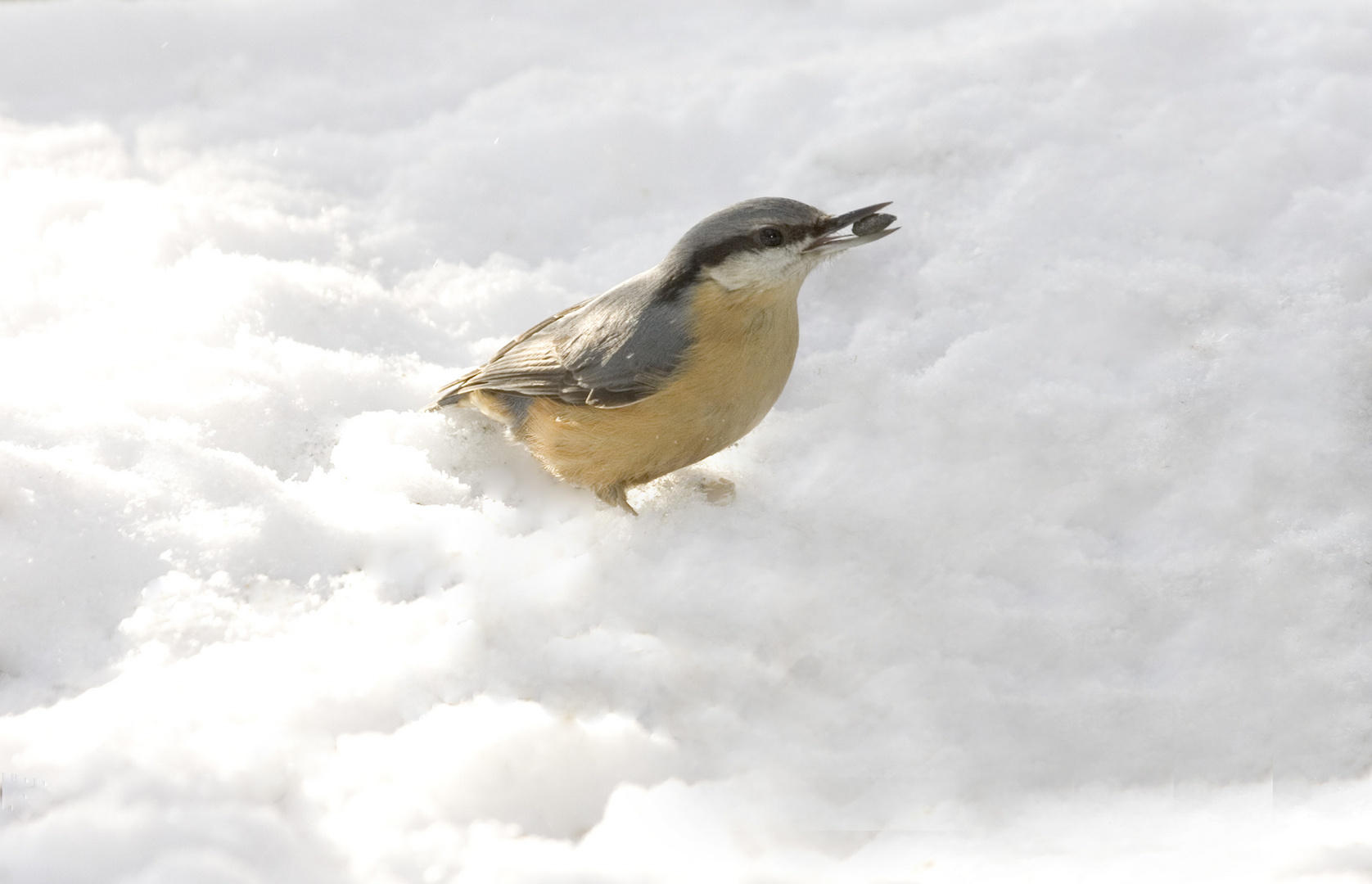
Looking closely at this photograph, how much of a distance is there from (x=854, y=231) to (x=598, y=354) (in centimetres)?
90

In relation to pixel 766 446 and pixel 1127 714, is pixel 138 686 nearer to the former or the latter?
pixel 766 446

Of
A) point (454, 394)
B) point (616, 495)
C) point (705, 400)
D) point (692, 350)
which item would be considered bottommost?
point (616, 495)

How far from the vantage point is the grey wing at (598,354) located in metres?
3.27

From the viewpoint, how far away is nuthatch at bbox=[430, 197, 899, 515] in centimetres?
319

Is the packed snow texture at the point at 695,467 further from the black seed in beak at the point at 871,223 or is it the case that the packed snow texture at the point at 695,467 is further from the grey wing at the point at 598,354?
the black seed in beak at the point at 871,223

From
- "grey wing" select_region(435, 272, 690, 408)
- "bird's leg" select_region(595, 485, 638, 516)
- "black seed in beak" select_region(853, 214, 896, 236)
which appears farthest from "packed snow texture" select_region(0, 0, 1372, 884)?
"black seed in beak" select_region(853, 214, 896, 236)

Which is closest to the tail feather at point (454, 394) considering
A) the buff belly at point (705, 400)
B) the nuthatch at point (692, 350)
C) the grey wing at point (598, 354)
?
the grey wing at point (598, 354)

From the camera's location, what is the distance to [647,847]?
231 centimetres

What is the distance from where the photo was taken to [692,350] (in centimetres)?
322

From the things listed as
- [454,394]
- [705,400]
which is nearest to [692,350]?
[705,400]

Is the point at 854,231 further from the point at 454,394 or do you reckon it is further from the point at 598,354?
the point at 454,394

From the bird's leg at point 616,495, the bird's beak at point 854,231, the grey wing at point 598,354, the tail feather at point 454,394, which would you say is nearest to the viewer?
the bird's beak at point 854,231

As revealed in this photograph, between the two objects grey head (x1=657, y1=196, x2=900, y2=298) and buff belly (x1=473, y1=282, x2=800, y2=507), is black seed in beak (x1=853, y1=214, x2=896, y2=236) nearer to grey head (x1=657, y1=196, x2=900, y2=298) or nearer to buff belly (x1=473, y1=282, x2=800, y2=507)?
grey head (x1=657, y1=196, x2=900, y2=298)

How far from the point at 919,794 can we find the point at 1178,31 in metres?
3.74
